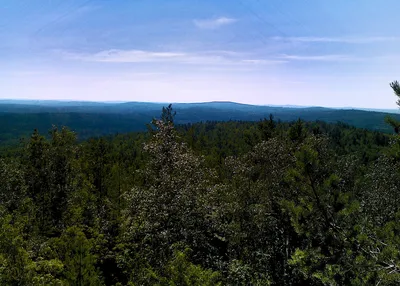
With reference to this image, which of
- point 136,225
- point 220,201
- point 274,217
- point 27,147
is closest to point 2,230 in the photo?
point 136,225

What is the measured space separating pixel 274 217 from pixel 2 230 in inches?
582

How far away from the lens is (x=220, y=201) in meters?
19.8

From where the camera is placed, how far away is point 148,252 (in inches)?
578

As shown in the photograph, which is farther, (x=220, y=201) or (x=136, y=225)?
(x=220, y=201)

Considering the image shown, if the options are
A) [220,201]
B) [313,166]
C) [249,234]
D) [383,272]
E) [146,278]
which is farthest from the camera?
[220,201]

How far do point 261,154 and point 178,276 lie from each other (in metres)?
13.1

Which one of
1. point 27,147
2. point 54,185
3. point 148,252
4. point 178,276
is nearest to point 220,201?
point 148,252

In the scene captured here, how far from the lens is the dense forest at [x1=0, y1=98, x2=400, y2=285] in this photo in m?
9.73

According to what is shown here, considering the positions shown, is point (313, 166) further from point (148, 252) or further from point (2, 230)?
point (2, 230)

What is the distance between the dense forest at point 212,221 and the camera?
973 centimetres

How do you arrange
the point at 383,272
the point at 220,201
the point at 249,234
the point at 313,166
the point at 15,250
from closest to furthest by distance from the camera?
the point at 383,272 → the point at 313,166 → the point at 15,250 → the point at 249,234 → the point at 220,201

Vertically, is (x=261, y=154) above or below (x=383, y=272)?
above

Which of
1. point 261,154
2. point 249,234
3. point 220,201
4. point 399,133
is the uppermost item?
point 399,133

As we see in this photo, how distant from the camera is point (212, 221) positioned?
53.8 feet
